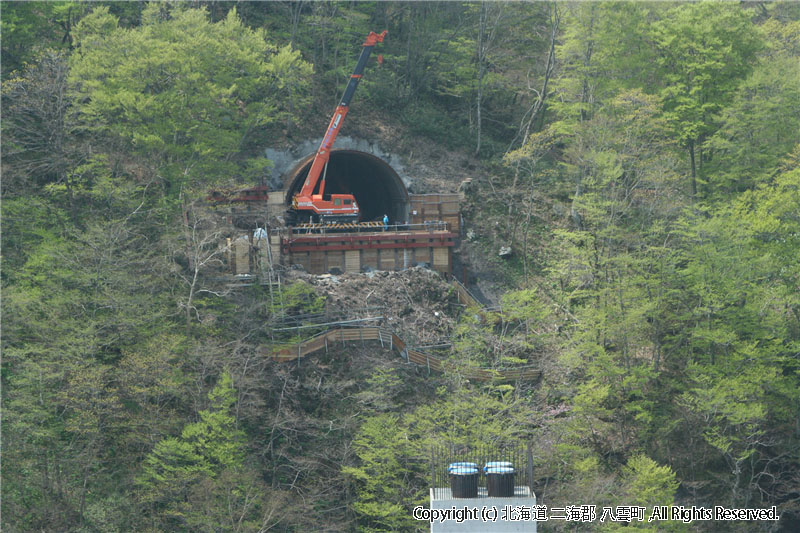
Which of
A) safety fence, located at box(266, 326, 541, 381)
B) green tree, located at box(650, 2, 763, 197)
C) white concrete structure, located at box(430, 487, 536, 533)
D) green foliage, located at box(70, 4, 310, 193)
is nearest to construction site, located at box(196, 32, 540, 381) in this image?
safety fence, located at box(266, 326, 541, 381)

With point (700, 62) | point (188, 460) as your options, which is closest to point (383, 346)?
point (188, 460)

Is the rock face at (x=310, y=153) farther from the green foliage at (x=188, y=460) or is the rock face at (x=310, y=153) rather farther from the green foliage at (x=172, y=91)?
the green foliage at (x=188, y=460)

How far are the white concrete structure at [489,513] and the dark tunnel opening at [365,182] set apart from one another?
24.0 m

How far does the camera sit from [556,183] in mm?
55750

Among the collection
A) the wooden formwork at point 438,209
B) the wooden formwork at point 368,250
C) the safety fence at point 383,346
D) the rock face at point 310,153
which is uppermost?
the rock face at point 310,153

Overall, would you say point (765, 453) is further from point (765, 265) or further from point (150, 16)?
point (150, 16)

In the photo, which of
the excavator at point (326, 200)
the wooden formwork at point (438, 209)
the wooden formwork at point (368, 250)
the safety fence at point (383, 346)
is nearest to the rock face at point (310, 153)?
the excavator at point (326, 200)

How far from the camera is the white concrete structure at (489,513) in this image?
99.6ft

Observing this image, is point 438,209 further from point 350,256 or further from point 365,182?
point 365,182

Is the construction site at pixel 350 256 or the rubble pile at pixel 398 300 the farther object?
the rubble pile at pixel 398 300

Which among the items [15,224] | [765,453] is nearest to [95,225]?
[15,224]

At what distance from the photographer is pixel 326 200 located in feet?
171

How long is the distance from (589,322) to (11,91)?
84.4ft

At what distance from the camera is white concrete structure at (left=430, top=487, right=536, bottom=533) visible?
99.6 ft
